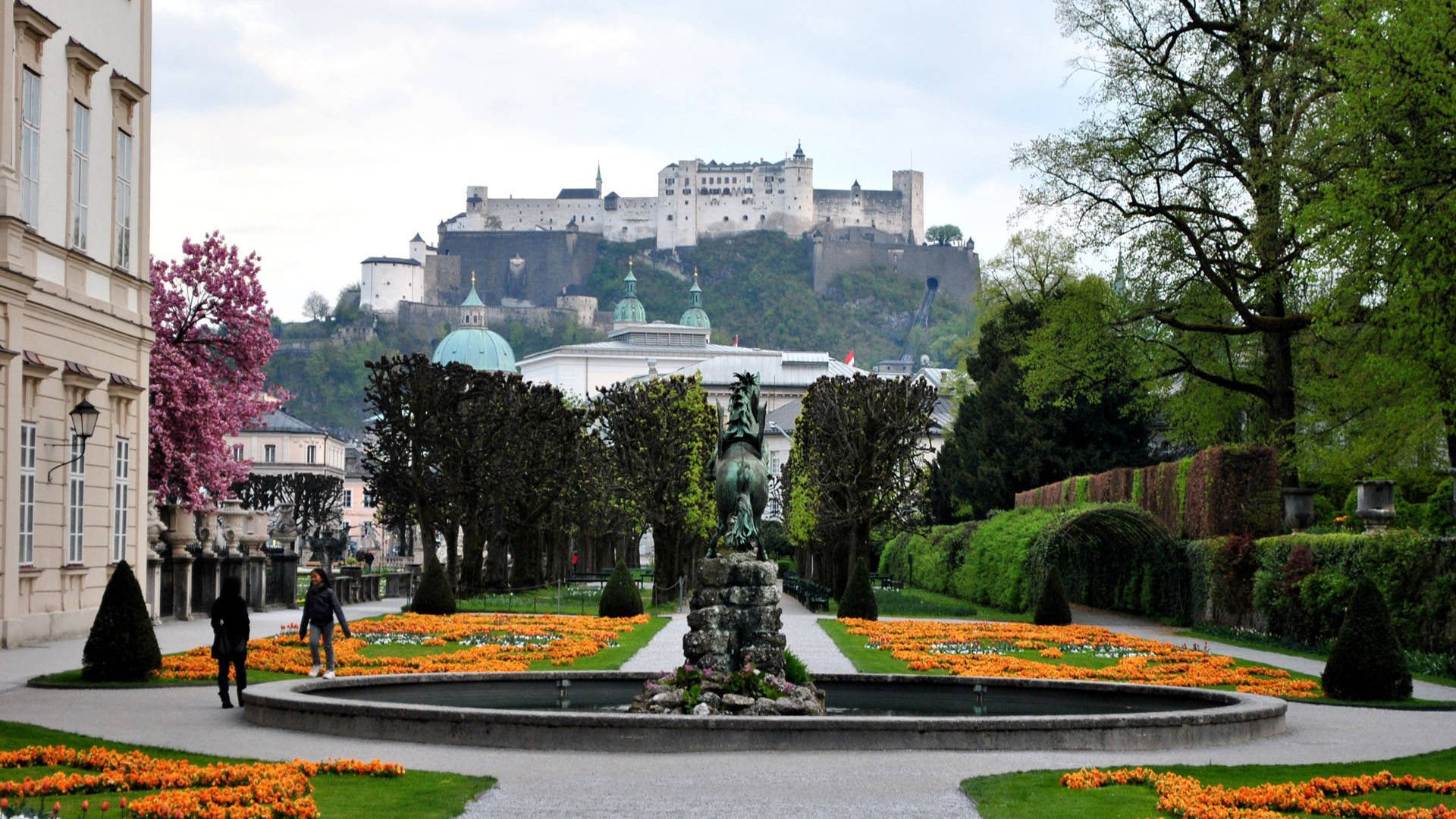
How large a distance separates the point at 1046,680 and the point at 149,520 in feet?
73.7

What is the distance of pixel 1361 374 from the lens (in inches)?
1283

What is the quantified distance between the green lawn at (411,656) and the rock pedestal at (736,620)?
7028 mm

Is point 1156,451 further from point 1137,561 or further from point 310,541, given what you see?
point 310,541

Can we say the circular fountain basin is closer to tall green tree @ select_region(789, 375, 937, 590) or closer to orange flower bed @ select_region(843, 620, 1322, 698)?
orange flower bed @ select_region(843, 620, 1322, 698)

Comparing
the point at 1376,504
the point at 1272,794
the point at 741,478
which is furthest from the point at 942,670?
the point at 1272,794

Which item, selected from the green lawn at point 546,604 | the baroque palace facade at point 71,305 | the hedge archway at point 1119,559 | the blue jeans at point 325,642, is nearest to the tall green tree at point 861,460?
the hedge archway at point 1119,559

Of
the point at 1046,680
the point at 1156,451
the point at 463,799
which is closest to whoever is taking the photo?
the point at 463,799

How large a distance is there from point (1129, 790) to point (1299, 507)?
27.0 m

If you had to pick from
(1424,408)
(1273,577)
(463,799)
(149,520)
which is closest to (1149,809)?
(463,799)

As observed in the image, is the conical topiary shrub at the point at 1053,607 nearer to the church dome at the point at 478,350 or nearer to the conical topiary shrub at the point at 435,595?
the conical topiary shrub at the point at 435,595

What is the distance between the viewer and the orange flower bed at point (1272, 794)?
36.4 feet

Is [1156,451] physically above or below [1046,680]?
above

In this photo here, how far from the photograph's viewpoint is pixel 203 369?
45875 millimetres

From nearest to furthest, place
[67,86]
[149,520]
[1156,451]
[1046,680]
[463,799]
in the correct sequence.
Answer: [463,799]
[1046,680]
[67,86]
[149,520]
[1156,451]
